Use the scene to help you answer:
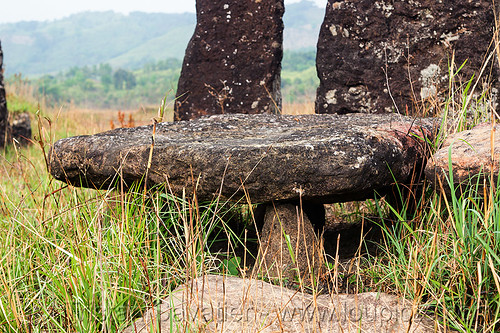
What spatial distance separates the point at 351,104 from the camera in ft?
16.4

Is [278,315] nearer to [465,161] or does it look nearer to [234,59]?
[465,161]

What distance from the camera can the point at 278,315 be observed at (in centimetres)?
198

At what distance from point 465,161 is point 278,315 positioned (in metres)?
1.17

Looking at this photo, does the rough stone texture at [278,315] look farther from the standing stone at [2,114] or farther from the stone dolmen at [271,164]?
the standing stone at [2,114]

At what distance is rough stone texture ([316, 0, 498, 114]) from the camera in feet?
15.2

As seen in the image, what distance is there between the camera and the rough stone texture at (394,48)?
463 centimetres

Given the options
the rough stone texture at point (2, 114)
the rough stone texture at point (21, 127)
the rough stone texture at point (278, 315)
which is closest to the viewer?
the rough stone texture at point (278, 315)

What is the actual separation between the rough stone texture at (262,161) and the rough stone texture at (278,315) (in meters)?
0.52

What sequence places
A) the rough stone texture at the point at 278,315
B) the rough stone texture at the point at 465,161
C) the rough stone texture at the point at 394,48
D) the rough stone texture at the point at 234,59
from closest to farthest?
the rough stone texture at the point at 278,315
the rough stone texture at the point at 465,161
the rough stone texture at the point at 394,48
the rough stone texture at the point at 234,59

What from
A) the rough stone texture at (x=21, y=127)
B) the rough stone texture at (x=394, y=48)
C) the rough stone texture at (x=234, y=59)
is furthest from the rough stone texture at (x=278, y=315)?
the rough stone texture at (x=21, y=127)

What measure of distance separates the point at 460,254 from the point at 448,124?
55.4 inches

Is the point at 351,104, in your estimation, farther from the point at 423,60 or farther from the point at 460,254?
the point at 460,254

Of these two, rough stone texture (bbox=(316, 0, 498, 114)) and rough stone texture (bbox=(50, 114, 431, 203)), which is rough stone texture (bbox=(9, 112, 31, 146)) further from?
rough stone texture (bbox=(50, 114, 431, 203))

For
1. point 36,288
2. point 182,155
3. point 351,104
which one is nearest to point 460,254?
point 182,155
